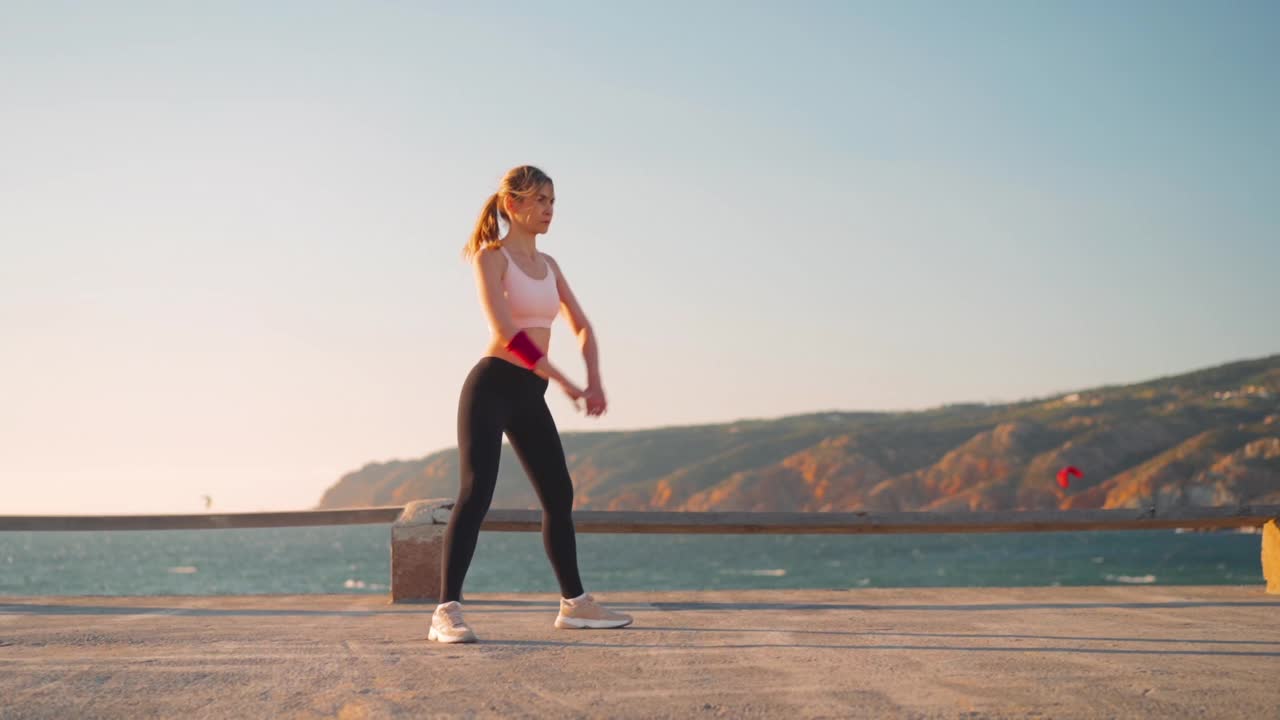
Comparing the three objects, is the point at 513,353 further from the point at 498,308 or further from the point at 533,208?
the point at 533,208

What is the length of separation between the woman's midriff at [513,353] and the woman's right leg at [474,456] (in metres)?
0.06

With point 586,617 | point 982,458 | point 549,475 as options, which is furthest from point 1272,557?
point 982,458

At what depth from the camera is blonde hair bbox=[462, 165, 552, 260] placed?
4.48 m

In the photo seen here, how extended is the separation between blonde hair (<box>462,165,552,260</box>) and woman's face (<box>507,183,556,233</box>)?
0.02m

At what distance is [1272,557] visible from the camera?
20.7 ft

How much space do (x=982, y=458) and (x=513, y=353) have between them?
14914 cm

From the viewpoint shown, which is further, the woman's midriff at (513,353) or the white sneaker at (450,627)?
the woman's midriff at (513,353)

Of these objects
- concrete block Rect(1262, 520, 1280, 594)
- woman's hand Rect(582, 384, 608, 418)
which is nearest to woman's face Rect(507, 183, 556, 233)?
woman's hand Rect(582, 384, 608, 418)

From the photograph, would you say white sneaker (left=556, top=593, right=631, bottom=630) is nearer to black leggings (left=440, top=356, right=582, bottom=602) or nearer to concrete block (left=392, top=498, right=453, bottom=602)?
black leggings (left=440, top=356, right=582, bottom=602)

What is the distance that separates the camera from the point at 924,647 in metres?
3.80

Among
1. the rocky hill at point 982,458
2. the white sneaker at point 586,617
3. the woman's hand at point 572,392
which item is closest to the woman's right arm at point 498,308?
Result: the woman's hand at point 572,392

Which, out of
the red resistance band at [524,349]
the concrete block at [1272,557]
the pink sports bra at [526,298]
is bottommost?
the concrete block at [1272,557]

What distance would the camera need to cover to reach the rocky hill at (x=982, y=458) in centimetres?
12875

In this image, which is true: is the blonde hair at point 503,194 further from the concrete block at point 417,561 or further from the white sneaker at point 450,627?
the concrete block at point 417,561
